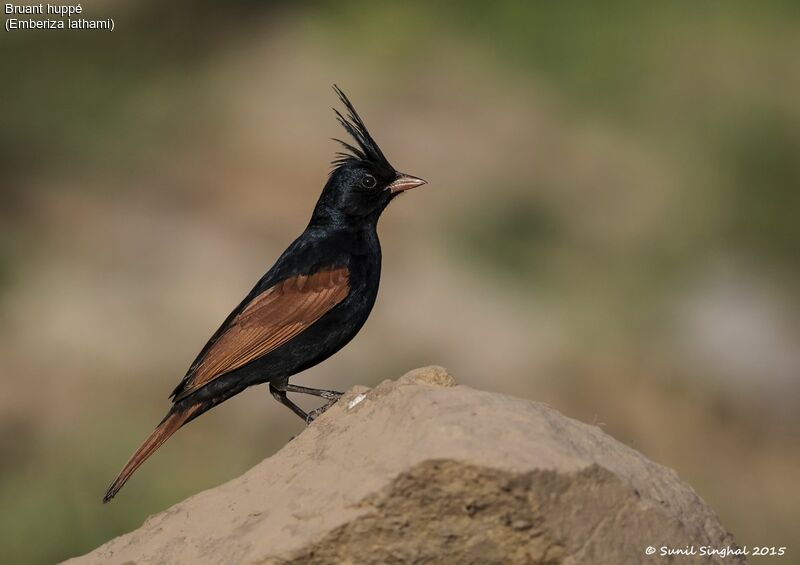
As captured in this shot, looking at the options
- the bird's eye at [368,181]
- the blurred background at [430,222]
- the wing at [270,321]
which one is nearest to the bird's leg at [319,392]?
the wing at [270,321]

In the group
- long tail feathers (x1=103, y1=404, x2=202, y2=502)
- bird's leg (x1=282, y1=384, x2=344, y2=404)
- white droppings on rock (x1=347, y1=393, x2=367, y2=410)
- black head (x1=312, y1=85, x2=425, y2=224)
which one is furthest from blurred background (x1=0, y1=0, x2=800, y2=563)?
white droppings on rock (x1=347, y1=393, x2=367, y2=410)

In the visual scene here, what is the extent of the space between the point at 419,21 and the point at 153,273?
526 cm

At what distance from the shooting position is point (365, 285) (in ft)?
22.4

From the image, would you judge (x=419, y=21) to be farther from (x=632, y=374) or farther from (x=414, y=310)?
(x=632, y=374)

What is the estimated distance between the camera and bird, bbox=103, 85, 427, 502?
644cm

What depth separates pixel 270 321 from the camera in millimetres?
6590

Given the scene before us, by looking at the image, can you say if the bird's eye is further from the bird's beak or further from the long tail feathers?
the long tail feathers

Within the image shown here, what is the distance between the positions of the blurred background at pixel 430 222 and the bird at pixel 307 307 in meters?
2.62

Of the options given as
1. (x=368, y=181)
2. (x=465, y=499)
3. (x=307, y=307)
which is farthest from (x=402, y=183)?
(x=465, y=499)

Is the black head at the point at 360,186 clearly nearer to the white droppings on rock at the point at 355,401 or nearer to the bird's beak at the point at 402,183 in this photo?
the bird's beak at the point at 402,183

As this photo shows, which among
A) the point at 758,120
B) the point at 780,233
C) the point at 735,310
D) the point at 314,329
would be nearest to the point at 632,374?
the point at 735,310

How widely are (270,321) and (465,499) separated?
2.44 meters

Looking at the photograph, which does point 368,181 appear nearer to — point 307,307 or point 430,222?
point 307,307

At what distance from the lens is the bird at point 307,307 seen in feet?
21.1
